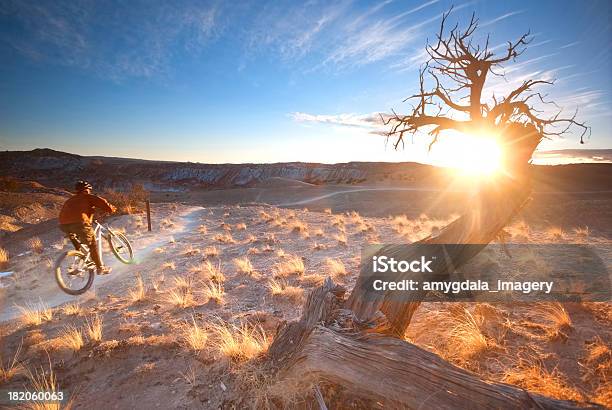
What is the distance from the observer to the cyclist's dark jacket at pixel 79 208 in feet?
23.4

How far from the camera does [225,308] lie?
5.95 m

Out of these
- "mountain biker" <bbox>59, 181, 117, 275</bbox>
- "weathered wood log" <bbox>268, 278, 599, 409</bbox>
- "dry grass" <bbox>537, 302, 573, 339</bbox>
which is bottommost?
"dry grass" <bbox>537, 302, 573, 339</bbox>

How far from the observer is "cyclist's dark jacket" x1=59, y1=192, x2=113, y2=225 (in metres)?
7.12

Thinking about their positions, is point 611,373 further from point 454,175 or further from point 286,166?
point 286,166

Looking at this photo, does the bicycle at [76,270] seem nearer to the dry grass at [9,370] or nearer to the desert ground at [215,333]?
the desert ground at [215,333]

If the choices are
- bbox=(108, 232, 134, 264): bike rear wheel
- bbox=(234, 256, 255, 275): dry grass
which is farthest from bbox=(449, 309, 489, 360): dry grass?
bbox=(108, 232, 134, 264): bike rear wheel

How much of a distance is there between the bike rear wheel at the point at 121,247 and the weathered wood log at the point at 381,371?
763 centimetres

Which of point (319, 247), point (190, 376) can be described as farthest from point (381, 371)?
point (319, 247)

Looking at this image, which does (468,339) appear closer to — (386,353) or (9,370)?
(386,353)

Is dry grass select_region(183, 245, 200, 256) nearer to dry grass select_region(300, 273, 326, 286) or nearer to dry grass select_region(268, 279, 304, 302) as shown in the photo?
dry grass select_region(268, 279, 304, 302)

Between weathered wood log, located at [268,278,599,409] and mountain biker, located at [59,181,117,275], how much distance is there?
635cm

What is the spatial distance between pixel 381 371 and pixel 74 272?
7769 millimetres

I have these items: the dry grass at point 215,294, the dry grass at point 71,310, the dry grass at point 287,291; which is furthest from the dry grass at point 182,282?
the dry grass at point 287,291

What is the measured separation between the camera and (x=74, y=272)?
7258 millimetres
